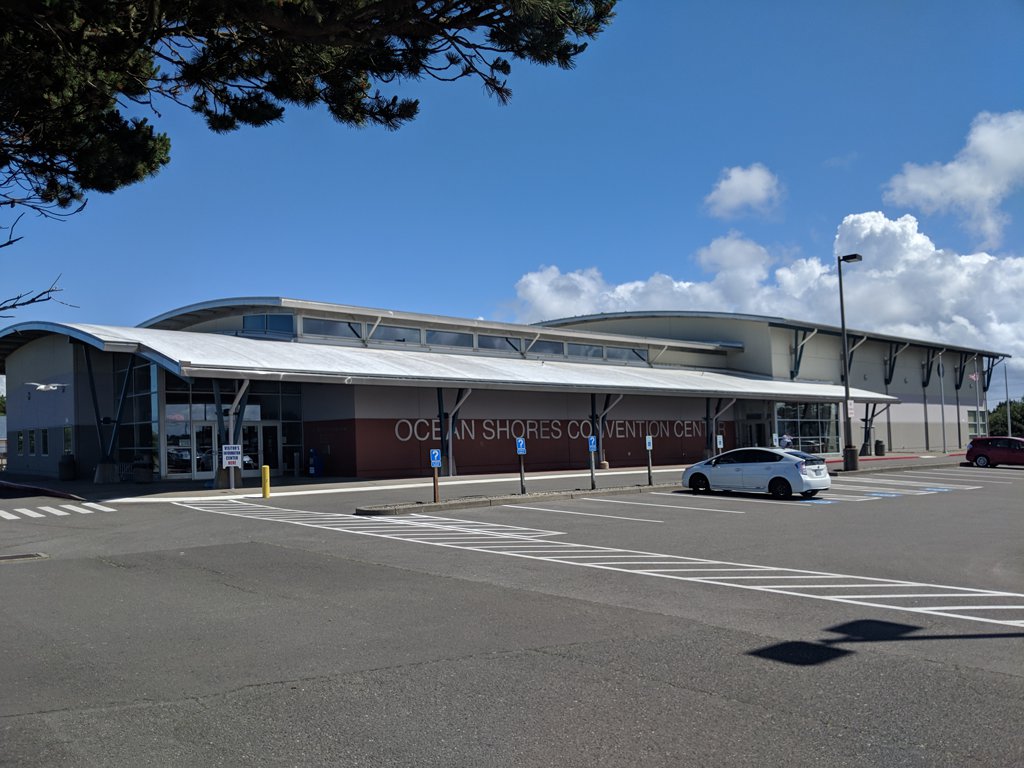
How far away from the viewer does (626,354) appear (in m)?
49.8

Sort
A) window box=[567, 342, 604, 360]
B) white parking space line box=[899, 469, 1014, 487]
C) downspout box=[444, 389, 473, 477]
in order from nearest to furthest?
white parking space line box=[899, 469, 1014, 487] < downspout box=[444, 389, 473, 477] < window box=[567, 342, 604, 360]

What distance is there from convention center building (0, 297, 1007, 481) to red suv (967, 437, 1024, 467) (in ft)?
28.2

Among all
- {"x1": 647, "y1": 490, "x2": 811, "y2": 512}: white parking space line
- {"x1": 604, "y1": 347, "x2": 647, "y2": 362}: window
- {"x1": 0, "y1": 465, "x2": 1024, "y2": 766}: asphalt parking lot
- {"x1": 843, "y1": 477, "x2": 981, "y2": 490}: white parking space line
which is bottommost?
{"x1": 843, "y1": 477, "x2": 981, "y2": 490}: white parking space line

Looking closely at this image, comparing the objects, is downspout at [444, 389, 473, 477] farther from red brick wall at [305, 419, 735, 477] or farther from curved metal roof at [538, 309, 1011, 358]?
curved metal roof at [538, 309, 1011, 358]

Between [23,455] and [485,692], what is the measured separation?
43186mm

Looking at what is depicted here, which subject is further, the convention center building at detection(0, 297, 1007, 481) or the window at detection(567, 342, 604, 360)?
the window at detection(567, 342, 604, 360)

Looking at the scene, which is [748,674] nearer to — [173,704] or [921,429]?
[173,704]

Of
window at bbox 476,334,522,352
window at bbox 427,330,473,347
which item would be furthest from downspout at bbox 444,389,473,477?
window at bbox 476,334,522,352

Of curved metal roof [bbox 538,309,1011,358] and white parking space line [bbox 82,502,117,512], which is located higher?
curved metal roof [bbox 538,309,1011,358]

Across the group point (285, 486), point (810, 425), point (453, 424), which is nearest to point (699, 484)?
point (453, 424)

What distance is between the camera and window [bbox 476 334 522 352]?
42031 millimetres

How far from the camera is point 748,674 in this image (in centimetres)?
667

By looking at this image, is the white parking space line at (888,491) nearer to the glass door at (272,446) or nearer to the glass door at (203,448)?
the glass door at (272,446)

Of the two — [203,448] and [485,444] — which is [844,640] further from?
[485,444]
